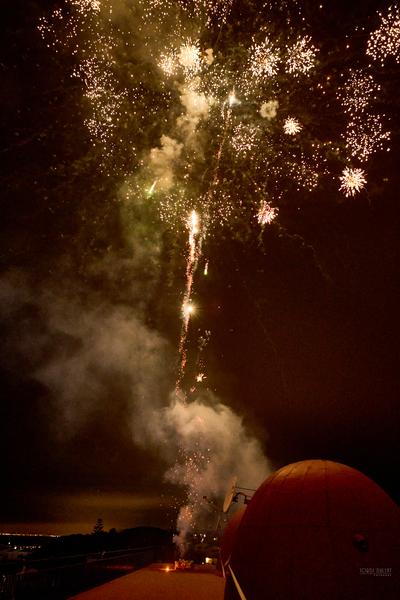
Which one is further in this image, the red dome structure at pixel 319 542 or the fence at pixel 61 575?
the fence at pixel 61 575

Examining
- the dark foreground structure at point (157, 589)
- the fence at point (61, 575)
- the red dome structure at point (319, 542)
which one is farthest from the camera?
the dark foreground structure at point (157, 589)

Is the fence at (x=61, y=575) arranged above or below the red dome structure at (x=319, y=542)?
below

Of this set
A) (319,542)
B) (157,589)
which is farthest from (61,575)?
(319,542)

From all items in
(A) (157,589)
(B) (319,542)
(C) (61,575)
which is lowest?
(A) (157,589)

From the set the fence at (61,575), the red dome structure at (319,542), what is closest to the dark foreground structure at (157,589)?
the fence at (61,575)

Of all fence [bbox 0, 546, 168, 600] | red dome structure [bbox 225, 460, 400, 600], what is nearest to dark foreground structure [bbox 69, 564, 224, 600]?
fence [bbox 0, 546, 168, 600]

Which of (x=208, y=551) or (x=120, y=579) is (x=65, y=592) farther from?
(x=208, y=551)

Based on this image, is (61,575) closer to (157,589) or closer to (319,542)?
(157,589)

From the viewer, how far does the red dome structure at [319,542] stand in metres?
7.63

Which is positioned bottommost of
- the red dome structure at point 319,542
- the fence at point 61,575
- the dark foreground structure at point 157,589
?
the dark foreground structure at point 157,589

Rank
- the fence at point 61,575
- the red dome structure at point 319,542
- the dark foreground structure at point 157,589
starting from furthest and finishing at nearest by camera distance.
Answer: the dark foreground structure at point 157,589 → the fence at point 61,575 → the red dome structure at point 319,542

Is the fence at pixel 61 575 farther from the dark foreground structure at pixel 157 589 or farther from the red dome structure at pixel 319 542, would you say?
the red dome structure at pixel 319 542

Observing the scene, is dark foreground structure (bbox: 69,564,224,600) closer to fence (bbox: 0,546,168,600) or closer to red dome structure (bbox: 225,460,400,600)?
fence (bbox: 0,546,168,600)

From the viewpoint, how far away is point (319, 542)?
7.94 m
